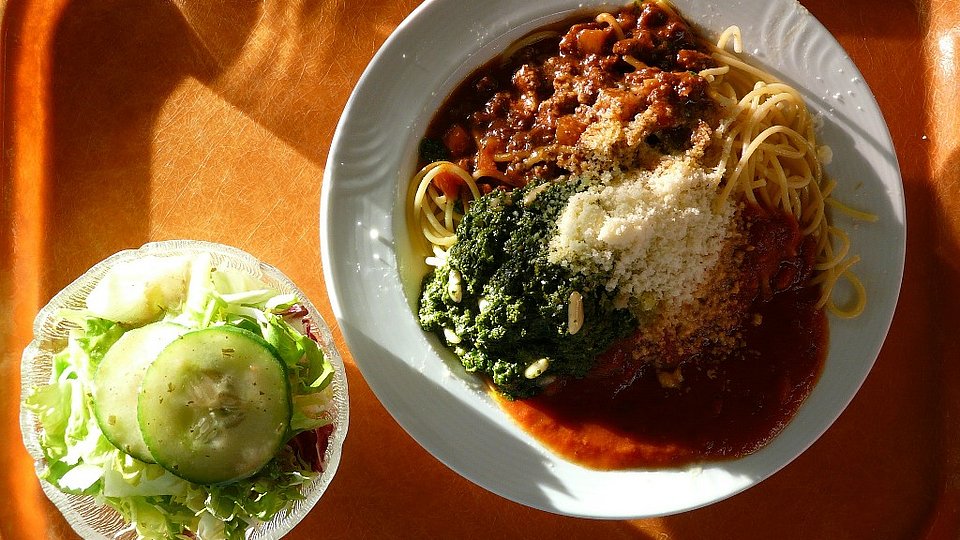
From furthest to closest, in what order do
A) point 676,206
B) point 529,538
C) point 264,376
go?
point 529,538, point 676,206, point 264,376

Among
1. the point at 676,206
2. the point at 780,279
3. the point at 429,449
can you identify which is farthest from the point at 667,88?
the point at 429,449

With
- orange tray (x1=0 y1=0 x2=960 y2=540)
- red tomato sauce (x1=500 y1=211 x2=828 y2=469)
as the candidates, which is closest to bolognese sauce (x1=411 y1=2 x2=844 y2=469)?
red tomato sauce (x1=500 y1=211 x2=828 y2=469)

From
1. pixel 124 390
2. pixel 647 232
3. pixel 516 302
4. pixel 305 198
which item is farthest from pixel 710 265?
pixel 124 390

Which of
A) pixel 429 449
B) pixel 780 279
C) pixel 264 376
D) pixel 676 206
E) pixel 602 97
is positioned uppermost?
pixel 602 97

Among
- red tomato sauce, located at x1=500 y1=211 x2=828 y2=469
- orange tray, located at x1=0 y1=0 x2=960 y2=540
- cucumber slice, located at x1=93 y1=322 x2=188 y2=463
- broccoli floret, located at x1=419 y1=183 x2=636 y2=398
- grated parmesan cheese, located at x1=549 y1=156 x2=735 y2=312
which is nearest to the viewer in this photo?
→ cucumber slice, located at x1=93 y1=322 x2=188 y2=463

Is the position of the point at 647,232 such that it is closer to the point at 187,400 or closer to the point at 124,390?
the point at 187,400

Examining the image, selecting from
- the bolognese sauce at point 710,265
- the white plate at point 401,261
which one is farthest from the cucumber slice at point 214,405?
the bolognese sauce at point 710,265

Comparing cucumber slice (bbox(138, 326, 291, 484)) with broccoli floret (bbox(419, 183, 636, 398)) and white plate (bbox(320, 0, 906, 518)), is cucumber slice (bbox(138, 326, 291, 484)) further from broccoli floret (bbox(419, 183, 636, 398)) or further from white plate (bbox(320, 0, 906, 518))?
broccoli floret (bbox(419, 183, 636, 398))

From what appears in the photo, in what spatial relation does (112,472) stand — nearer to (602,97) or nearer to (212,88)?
(212,88)
